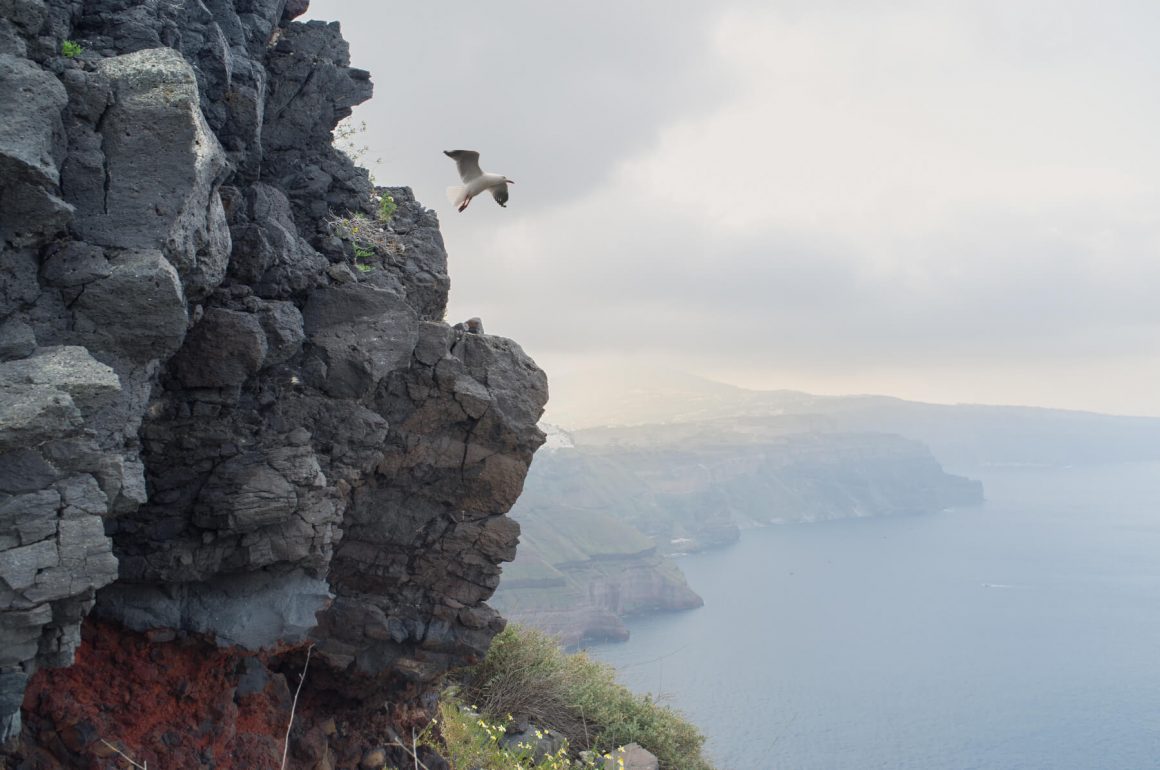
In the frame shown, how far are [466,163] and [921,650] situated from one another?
52349 millimetres

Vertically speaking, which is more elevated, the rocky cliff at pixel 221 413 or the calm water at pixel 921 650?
the rocky cliff at pixel 221 413

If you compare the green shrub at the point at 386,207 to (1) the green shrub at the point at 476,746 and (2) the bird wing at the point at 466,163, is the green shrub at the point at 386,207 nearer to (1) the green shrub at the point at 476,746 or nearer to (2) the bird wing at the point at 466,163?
(2) the bird wing at the point at 466,163

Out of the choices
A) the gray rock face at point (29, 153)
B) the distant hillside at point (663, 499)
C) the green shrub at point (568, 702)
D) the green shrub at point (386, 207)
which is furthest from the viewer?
the distant hillside at point (663, 499)

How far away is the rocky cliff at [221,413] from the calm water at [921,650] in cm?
1149

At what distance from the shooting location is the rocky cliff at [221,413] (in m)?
4.88

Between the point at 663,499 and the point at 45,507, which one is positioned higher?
the point at 45,507

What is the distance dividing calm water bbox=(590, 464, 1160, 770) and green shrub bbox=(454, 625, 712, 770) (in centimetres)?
335

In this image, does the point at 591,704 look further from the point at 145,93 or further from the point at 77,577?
the point at 145,93

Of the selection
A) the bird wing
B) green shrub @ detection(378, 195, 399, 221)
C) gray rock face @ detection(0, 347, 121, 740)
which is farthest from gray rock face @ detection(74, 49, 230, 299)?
green shrub @ detection(378, 195, 399, 221)

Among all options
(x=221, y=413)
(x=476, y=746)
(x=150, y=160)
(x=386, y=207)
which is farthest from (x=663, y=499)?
(x=150, y=160)

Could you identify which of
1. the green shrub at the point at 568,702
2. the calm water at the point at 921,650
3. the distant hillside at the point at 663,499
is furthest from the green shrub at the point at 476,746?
the distant hillside at the point at 663,499

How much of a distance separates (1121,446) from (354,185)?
160073mm

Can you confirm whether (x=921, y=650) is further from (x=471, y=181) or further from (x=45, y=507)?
(x=45, y=507)

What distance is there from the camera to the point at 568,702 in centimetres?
1429
